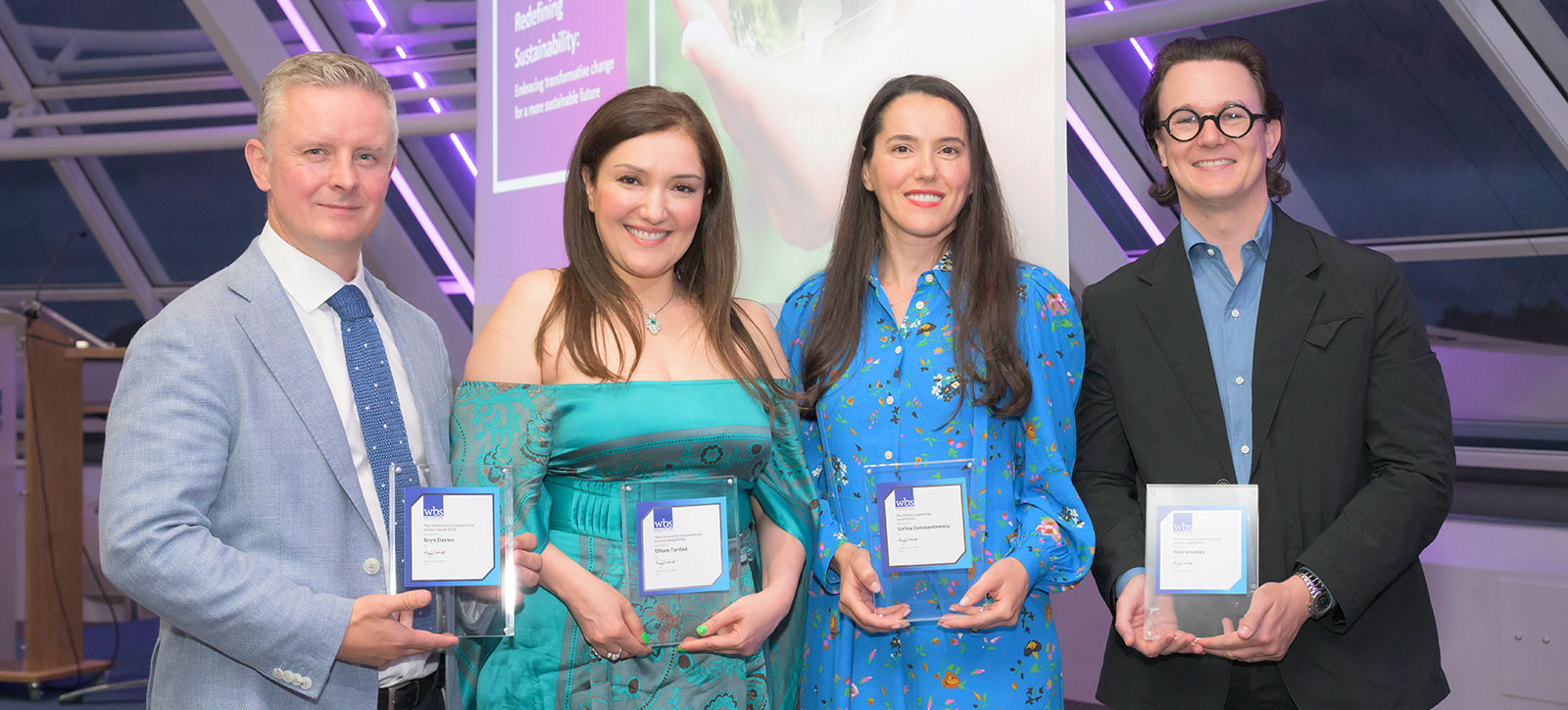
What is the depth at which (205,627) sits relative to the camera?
1606 millimetres

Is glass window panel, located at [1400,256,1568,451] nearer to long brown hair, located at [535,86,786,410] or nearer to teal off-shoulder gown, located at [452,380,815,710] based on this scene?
long brown hair, located at [535,86,786,410]

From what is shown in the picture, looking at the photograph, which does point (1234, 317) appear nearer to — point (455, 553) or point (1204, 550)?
point (1204, 550)

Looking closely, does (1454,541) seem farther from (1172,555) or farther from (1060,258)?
(1172,555)

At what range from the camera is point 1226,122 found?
2.20 metres

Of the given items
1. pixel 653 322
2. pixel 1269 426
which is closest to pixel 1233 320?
pixel 1269 426

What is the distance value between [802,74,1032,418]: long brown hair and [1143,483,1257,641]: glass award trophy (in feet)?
1.13

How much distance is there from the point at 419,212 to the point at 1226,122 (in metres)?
5.79

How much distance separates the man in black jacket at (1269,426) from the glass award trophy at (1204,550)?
0.13 feet

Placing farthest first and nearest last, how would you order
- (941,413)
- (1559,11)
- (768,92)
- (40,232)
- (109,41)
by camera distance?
(40,232) < (109,41) < (1559,11) < (768,92) < (941,413)

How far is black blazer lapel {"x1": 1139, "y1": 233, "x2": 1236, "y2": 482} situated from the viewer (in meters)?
2.12

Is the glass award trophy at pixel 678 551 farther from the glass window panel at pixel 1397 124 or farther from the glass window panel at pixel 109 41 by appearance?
the glass window panel at pixel 109 41

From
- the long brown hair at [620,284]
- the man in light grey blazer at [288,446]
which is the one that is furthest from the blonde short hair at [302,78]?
the long brown hair at [620,284]

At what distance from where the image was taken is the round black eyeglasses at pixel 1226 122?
2.19 meters

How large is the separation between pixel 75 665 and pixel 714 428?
492 cm
